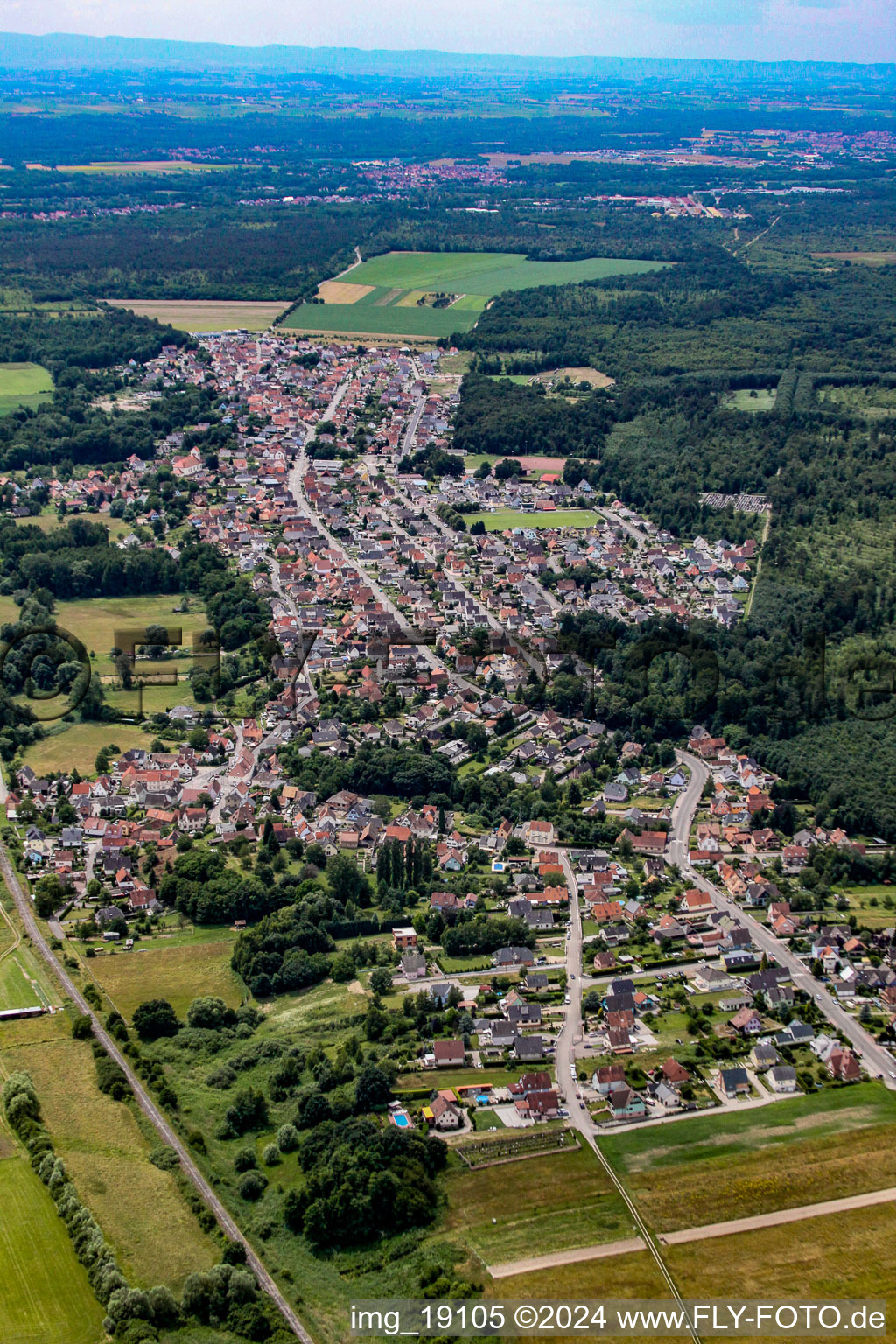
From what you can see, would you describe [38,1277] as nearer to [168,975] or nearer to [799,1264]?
[168,975]

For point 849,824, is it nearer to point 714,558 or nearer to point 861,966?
point 861,966

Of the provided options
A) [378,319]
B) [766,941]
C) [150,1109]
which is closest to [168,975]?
[150,1109]

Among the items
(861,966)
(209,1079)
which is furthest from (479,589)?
(209,1079)

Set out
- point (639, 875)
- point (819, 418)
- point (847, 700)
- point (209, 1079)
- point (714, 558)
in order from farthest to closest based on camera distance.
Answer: point (819, 418) → point (714, 558) → point (847, 700) → point (639, 875) → point (209, 1079)

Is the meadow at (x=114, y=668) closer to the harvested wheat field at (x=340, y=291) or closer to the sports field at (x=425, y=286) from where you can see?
the sports field at (x=425, y=286)

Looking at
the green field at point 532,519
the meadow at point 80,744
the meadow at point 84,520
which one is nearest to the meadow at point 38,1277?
the meadow at point 80,744

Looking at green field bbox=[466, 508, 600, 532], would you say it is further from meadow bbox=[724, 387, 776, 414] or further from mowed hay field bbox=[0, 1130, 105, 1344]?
mowed hay field bbox=[0, 1130, 105, 1344]
